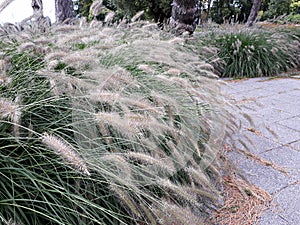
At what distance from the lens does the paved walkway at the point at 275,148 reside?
158 cm

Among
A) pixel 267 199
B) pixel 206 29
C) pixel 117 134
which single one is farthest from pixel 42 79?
pixel 206 29

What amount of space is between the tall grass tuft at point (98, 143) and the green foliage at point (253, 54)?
3.72 metres

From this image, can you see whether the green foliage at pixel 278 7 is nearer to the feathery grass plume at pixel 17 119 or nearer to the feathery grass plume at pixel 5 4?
the feathery grass plume at pixel 5 4

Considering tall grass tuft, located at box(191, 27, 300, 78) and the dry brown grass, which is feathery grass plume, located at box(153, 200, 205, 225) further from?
tall grass tuft, located at box(191, 27, 300, 78)

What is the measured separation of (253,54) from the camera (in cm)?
558

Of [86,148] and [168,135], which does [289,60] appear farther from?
[86,148]

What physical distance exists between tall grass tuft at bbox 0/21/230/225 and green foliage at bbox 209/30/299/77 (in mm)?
3724

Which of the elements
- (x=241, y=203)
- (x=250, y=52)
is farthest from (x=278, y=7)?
(x=241, y=203)

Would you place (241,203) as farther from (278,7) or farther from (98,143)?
(278,7)

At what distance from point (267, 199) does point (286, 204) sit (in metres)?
0.10

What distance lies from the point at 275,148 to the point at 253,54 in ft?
12.3

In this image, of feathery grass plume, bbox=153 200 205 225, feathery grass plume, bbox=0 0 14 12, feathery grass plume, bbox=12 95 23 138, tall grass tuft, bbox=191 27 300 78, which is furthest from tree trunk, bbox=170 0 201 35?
feathery grass plume, bbox=153 200 205 225

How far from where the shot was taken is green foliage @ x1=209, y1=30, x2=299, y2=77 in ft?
17.9

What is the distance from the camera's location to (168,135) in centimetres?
164
